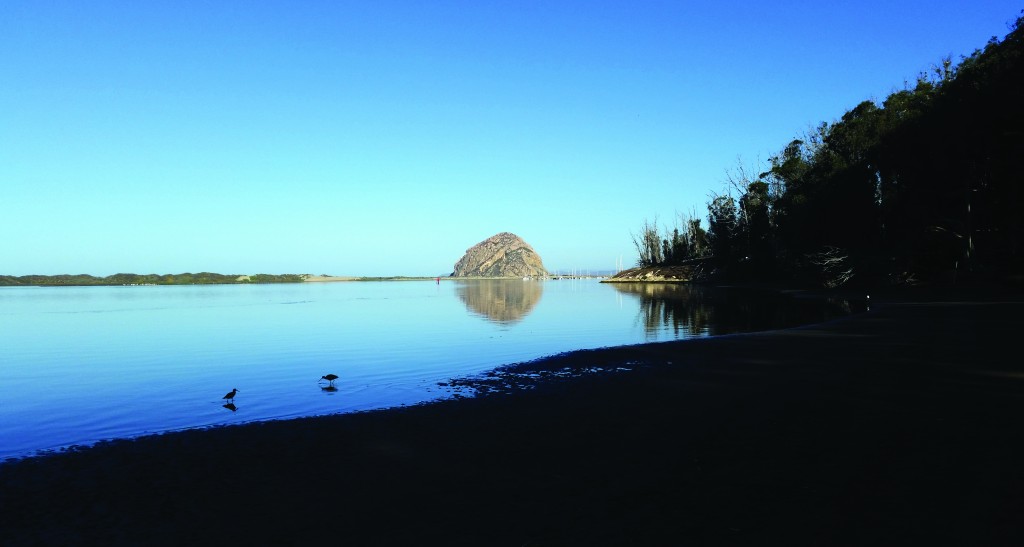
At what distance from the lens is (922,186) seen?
52.5 meters

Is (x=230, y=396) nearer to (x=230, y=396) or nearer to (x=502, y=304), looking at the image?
(x=230, y=396)

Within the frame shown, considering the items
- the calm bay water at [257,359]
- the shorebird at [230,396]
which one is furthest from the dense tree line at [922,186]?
the shorebird at [230,396]

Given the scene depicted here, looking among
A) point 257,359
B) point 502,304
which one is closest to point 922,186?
point 502,304

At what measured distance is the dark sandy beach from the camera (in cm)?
646

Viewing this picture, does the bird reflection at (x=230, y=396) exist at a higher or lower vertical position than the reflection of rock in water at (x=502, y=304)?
lower

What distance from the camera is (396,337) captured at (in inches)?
1299

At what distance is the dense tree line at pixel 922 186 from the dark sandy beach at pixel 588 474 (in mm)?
40449

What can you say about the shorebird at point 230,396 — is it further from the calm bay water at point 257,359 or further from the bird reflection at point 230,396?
the calm bay water at point 257,359

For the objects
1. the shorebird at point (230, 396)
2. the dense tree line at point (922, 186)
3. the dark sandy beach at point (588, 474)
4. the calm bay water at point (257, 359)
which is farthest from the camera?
the dense tree line at point (922, 186)

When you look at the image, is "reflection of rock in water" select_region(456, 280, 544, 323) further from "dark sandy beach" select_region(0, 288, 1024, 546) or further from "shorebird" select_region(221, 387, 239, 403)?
"dark sandy beach" select_region(0, 288, 1024, 546)

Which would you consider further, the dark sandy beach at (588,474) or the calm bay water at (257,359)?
the calm bay water at (257,359)

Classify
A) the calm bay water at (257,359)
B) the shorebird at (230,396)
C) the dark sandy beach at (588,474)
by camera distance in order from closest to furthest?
the dark sandy beach at (588,474), the calm bay water at (257,359), the shorebird at (230,396)

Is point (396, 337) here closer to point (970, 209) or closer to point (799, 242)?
point (970, 209)

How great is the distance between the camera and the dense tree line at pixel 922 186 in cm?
4419
